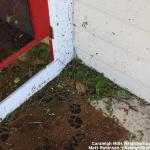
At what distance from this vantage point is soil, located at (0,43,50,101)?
2541 millimetres

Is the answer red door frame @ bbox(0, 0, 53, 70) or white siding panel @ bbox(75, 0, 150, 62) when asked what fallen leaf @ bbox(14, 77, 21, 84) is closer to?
red door frame @ bbox(0, 0, 53, 70)

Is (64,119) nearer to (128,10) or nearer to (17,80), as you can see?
(17,80)

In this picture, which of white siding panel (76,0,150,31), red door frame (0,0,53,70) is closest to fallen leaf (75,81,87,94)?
red door frame (0,0,53,70)

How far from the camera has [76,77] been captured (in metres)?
2.74

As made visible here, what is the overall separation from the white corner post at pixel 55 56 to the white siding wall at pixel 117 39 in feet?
0.23

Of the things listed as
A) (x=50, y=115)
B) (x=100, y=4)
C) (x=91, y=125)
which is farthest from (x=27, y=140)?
(x=100, y=4)

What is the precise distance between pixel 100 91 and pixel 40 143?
654 mm

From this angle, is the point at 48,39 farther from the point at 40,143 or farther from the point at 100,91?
the point at 40,143

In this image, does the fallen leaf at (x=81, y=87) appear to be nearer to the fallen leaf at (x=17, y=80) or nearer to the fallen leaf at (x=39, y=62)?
the fallen leaf at (x=39, y=62)

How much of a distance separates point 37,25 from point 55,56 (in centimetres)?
36

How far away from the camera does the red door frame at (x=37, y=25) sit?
225 centimetres

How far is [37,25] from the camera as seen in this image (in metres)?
2.36

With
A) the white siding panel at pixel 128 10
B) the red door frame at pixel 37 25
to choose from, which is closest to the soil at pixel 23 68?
the red door frame at pixel 37 25

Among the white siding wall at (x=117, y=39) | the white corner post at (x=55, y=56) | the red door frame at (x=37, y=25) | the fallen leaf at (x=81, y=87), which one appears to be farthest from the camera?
the fallen leaf at (x=81, y=87)
